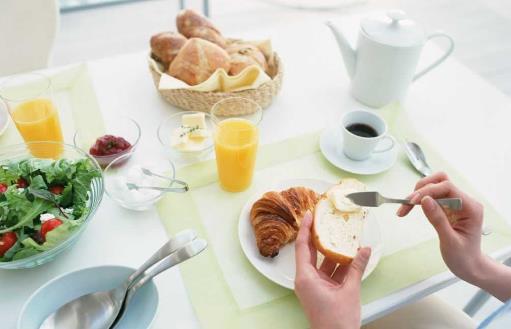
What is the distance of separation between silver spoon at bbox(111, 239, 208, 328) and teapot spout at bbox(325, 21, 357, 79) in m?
0.70

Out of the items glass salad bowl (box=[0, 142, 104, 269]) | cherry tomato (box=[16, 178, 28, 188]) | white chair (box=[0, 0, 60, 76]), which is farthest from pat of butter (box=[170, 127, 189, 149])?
white chair (box=[0, 0, 60, 76])

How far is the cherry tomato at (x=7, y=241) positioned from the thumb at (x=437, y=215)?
696 millimetres

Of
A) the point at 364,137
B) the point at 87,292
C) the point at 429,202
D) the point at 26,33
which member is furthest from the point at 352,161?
the point at 26,33

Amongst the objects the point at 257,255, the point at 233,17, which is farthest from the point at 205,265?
the point at 233,17

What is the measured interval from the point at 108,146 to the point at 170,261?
1.25ft

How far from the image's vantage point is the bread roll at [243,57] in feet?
3.67

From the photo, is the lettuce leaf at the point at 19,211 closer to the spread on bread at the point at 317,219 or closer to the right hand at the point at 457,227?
the spread on bread at the point at 317,219

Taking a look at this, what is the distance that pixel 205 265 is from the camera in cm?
77

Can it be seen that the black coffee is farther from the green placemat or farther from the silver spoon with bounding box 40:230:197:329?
the silver spoon with bounding box 40:230:197:329

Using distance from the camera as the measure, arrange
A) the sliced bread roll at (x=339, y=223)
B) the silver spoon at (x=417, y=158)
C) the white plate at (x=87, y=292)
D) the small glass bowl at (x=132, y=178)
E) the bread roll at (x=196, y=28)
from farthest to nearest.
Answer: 1. the bread roll at (x=196, y=28)
2. the silver spoon at (x=417, y=158)
3. the small glass bowl at (x=132, y=178)
4. the sliced bread roll at (x=339, y=223)
5. the white plate at (x=87, y=292)

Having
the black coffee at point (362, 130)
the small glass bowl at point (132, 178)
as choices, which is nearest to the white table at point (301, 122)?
the small glass bowl at point (132, 178)

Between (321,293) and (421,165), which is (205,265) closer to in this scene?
(321,293)

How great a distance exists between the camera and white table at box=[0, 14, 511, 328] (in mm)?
739

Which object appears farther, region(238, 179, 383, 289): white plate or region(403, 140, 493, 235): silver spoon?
region(403, 140, 493, 235): silver spoon
